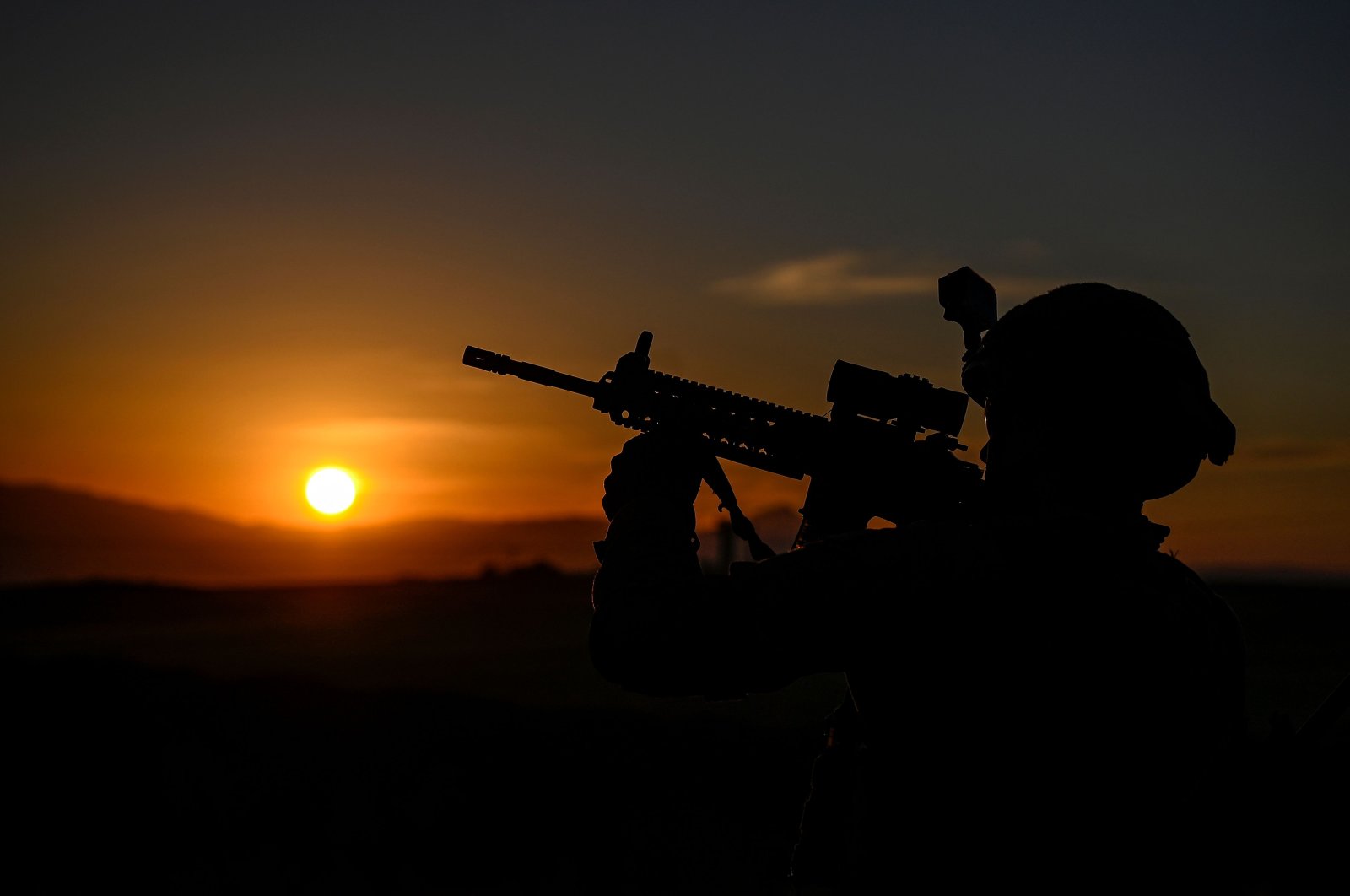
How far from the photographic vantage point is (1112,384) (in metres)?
2.75

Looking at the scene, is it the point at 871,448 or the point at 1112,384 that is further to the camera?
the point at 871,448

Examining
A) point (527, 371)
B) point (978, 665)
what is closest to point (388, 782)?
point (527, 371)

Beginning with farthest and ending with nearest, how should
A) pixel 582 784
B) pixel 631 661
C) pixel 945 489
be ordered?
1. pixel 582 784
2. pixel 945 489
3. pixel 631 661

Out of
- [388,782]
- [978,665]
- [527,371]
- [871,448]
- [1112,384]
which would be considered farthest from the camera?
[388,782]

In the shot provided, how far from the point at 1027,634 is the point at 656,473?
3.37ft

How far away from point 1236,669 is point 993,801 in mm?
767

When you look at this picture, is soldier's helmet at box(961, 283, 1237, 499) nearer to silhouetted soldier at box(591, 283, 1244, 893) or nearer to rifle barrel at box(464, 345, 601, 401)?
silhouetted soldier at box(591, 283, 1244, 893)

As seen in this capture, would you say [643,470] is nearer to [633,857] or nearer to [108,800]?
[633,857]

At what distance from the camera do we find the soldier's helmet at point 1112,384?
108 inches

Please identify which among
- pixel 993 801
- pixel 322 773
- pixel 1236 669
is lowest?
pixel 322 773

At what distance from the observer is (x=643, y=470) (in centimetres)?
303

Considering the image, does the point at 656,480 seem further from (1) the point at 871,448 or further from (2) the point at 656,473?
(1) the point at 871,448

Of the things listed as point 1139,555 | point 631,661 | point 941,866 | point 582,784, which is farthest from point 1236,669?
point 582,784

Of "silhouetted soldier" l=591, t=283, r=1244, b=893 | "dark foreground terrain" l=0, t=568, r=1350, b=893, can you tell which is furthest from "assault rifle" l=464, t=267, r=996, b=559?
"dark foreground terrain" l=0, t=568, r=1350, b=893
